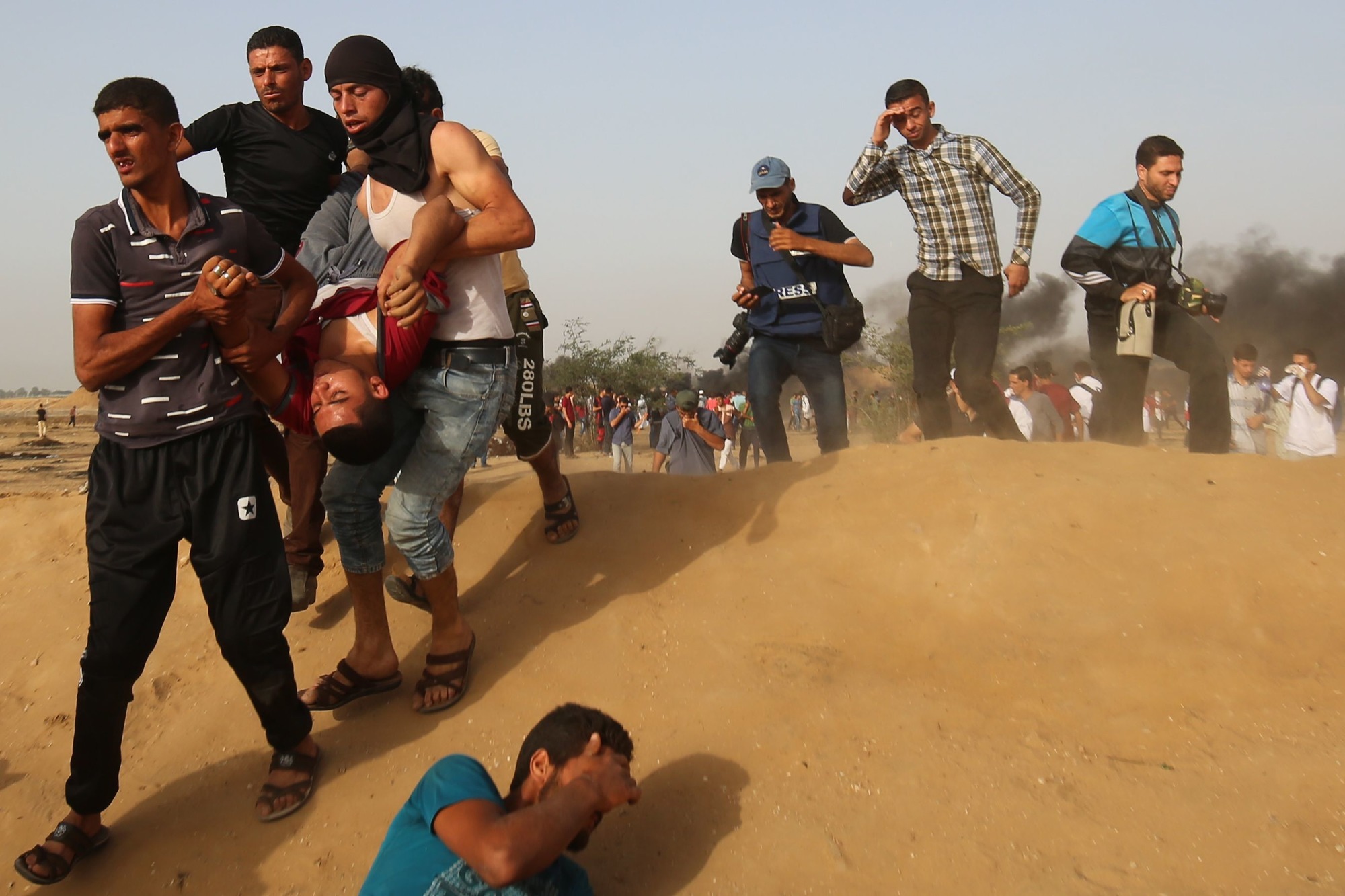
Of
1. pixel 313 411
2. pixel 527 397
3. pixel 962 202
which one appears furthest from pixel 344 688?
pixel 962 202

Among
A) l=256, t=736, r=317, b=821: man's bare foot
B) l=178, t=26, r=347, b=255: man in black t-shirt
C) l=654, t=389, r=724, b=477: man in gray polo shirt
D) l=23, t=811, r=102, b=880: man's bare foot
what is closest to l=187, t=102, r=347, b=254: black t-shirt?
l=178, t=26, r=347, b=255: man in black t-shirt

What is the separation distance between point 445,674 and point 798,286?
9.61ft

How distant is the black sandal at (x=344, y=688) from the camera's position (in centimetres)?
341

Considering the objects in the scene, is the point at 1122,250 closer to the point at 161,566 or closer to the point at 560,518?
the point at 560,518

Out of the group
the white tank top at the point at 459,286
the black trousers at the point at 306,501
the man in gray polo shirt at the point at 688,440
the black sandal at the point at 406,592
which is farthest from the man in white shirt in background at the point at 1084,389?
the white tank top at the point at 459,286

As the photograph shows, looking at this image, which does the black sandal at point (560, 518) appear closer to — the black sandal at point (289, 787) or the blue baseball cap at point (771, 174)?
the black sandal at point (289, 787)

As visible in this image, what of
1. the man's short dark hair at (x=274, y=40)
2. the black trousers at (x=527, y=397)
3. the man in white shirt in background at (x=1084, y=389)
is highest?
the man's short dark hair at (x=274, y=40)

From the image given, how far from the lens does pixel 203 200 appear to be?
295cm

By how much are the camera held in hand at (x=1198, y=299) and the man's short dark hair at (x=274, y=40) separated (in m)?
4.42

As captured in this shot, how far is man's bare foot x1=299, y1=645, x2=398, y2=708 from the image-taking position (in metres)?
Result: 3.41

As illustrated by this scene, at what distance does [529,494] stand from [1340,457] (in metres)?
3.87

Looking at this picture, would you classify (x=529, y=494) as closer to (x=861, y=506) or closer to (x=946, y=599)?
(x=861, y=506)

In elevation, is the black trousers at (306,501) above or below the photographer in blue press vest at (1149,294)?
below

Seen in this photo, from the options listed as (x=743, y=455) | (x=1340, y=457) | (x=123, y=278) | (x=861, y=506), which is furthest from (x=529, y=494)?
(x=743, y=455)
